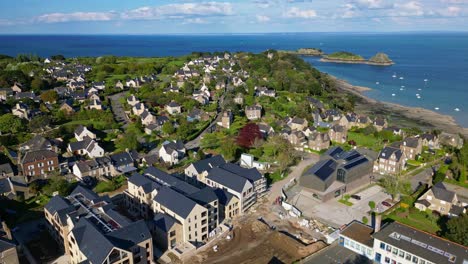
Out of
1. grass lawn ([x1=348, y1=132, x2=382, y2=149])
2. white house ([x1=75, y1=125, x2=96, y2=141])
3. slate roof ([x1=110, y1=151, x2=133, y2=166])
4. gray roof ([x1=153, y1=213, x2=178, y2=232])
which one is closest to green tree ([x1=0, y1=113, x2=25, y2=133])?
white house ([x1=75, y1=125, x2=96, y2=141])

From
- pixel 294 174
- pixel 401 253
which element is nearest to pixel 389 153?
pixel 294 174

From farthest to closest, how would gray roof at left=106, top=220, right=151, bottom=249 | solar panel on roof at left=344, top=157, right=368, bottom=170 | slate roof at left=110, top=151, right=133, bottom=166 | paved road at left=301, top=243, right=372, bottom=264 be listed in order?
slate roof at left=110, top=151, right=133, bottom=166
solar panel on roof at left=344, top=157, right=368, bottom=170
paved road at left=301, top=243, right=372, bottom=264
gray roof at left=106, top=220, right=151, bottom=249

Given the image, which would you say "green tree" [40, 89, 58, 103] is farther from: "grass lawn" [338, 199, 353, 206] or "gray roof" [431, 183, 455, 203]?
"gray roof" [431, 183, 455, 203]

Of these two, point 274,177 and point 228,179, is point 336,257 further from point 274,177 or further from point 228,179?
point 274,177

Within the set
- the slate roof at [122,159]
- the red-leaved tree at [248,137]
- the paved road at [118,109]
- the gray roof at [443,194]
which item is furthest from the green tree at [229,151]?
the paved road at [118,109]

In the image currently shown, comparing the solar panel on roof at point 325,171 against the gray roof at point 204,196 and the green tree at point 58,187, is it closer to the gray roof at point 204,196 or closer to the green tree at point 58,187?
the gray roof at point 204,196

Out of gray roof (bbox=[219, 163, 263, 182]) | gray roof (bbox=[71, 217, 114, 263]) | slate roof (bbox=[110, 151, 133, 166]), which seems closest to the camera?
gray roof (bbox=[71, 217, 114, 263])

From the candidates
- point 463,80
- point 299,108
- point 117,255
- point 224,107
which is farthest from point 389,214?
point 463,80
